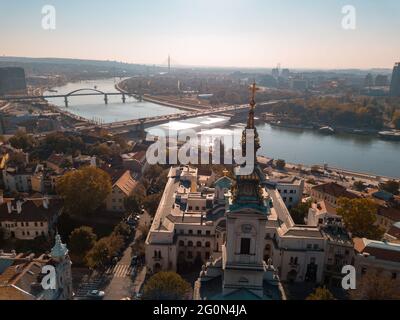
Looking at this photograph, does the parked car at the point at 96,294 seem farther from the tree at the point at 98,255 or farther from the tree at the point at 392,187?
the tree at the point at 392,187

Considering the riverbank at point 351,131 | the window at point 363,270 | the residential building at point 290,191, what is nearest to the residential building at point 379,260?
the window at point 363,270

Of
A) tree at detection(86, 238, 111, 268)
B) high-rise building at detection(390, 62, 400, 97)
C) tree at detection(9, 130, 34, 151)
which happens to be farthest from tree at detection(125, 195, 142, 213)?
high-rise building at detection(390, 62, 400, 97)

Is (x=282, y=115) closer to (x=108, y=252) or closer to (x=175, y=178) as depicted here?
(x=175, y=178)

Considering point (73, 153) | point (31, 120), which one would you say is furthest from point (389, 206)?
point (31, 120)

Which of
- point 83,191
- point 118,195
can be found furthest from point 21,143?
point 83,191

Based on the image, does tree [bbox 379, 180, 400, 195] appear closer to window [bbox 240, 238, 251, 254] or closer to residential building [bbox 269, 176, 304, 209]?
residential building [bbox 269, 176, 304, 209]
